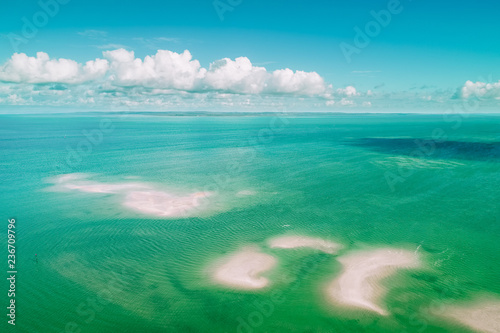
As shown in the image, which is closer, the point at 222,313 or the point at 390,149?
the point at 222,313

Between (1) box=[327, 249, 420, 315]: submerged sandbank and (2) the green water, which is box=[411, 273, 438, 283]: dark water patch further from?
(1) box=[327, 249, 420, 315]: submerged sandbank

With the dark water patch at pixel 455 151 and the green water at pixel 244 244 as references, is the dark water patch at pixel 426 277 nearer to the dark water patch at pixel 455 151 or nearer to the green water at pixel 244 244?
the green water at pixel 244 244

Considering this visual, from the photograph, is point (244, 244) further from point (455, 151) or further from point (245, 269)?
point (455, 151)

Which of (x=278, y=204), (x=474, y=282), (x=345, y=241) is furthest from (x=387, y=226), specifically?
(x=278, y=204)

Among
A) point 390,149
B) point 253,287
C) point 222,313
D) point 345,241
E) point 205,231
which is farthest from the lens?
point 390,149

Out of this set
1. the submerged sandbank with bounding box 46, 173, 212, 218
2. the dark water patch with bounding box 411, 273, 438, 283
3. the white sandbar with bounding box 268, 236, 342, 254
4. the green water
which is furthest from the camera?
the submerged sandbank with bounding box 46, 173, 212, 218

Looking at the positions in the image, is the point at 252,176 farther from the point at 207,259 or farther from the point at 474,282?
the point at 474,282

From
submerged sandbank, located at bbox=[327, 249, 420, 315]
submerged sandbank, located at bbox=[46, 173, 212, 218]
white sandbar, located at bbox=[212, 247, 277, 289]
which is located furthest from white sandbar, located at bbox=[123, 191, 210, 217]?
submerged sandbank, located at bbox=[327, 249, 420, 315]

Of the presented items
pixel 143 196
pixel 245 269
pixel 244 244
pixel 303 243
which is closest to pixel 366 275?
pixel 303 243
